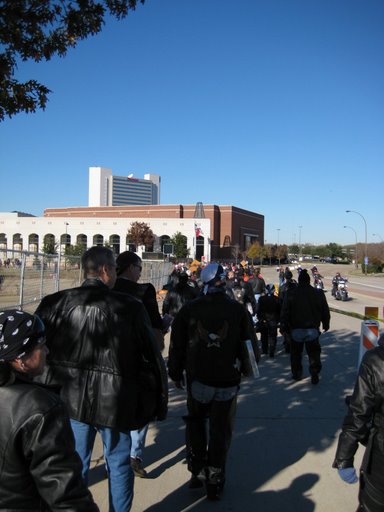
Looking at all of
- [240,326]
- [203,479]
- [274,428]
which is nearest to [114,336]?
[240,326]

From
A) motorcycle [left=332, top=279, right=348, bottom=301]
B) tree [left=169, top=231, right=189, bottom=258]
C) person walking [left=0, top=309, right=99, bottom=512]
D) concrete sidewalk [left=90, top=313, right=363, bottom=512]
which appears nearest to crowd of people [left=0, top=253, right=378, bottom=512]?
person walking [left=0, top=309, right=99, bottom=512]

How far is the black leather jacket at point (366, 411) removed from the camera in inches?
103

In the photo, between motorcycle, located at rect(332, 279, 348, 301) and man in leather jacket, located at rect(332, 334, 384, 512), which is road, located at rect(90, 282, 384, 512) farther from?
motorcycle, located at rect(332, 279, 348, 301)

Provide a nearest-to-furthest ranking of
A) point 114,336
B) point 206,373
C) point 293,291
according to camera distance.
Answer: point 114,336, point 206,373, point 293,291

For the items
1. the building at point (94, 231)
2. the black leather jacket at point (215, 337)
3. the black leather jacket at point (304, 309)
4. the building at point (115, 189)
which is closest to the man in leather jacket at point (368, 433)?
the black leather jacket at point (215, 337)

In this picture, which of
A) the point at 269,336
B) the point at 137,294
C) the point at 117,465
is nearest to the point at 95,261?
the point at 137,294

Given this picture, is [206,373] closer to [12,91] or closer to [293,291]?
[12,91]

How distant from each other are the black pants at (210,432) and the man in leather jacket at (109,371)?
995 mm

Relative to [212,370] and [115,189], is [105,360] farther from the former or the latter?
[115,189]

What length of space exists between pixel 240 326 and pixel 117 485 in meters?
1.69

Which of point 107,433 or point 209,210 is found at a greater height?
point 209,210

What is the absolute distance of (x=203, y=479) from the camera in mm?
4133

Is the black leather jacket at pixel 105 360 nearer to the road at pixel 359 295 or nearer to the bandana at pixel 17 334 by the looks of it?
the bandana at pixel 17 334

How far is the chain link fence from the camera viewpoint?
308 inches
